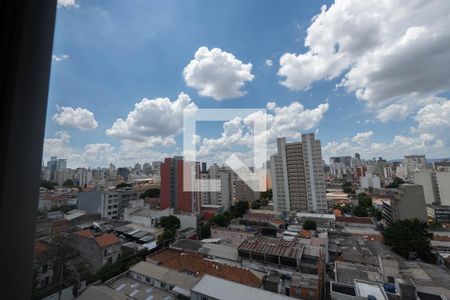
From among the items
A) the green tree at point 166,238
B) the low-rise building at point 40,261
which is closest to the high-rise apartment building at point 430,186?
the green tree at point 166,238

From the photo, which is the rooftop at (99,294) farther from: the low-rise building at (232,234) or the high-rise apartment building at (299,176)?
the high-rise apartment building at (299,176)

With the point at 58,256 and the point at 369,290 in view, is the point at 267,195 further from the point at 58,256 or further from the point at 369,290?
the point at 58,256

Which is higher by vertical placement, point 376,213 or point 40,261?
point 40,261

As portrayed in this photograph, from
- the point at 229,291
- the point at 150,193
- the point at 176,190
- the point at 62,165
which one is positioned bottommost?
the point at 229,291

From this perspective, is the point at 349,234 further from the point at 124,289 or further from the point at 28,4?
the point at 28,4

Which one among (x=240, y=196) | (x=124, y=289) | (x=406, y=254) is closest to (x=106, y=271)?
(x=124, y=289)

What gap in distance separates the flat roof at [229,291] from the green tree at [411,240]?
15.0 ft

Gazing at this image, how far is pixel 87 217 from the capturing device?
6.46 meters

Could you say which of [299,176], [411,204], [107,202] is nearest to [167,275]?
[107,202]

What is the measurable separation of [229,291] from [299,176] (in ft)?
28.4

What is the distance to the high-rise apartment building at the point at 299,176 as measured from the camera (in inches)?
383

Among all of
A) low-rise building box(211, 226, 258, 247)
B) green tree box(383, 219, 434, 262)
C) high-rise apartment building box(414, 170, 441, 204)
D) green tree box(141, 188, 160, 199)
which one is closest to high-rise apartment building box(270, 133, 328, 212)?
green tree box(383, 219, 434, 262)

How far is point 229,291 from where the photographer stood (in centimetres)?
220

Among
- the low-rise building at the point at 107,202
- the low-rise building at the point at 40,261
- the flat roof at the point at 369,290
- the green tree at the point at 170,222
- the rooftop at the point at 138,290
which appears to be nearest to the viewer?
the low-rise building at the point at 40,261
